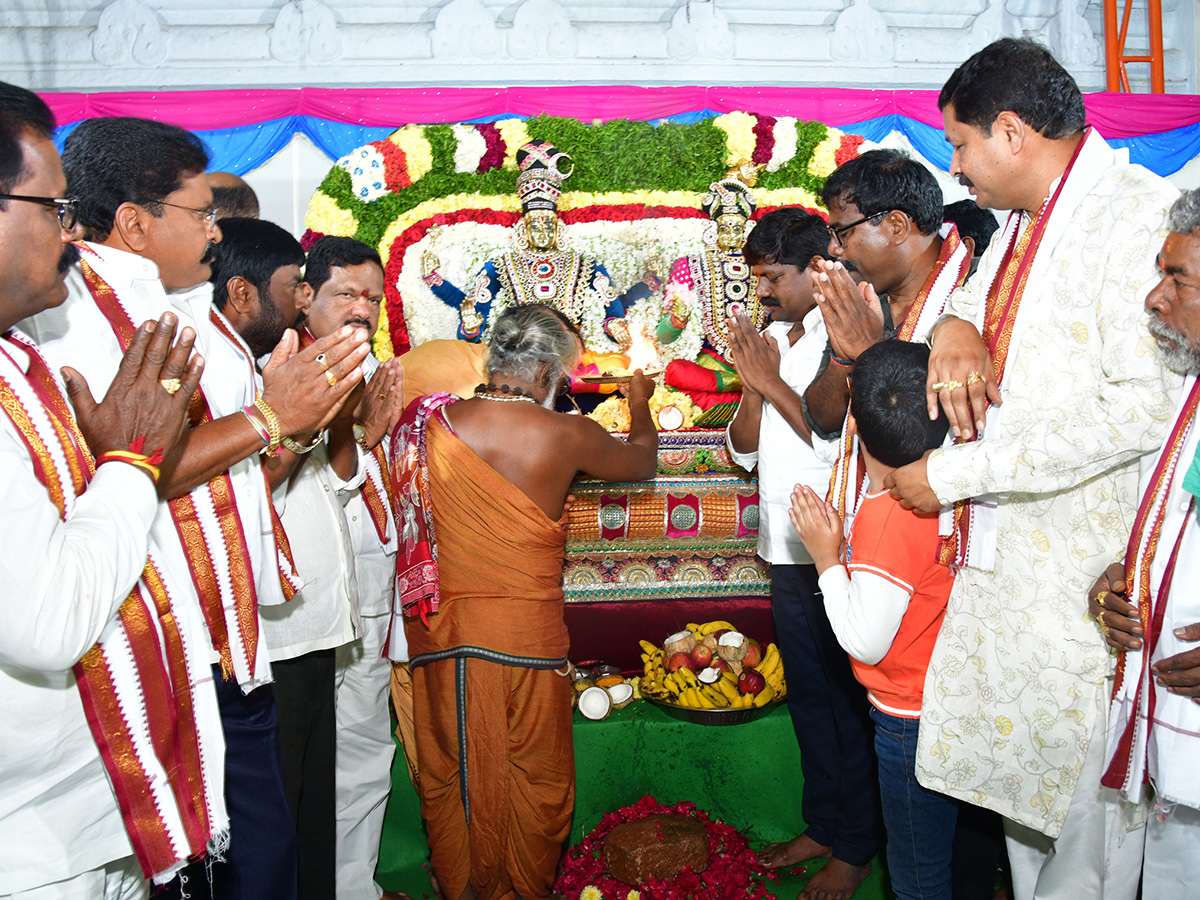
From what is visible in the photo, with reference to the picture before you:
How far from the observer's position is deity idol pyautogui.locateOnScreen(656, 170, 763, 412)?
16.4 feet

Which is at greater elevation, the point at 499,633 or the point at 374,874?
the point at 499,633

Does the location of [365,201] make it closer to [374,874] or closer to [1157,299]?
[374,874]

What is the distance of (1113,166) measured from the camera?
1781mm

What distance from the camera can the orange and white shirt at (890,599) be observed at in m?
1.83

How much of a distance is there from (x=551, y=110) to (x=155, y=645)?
485 cm

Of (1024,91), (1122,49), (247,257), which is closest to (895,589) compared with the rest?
(1024,91)

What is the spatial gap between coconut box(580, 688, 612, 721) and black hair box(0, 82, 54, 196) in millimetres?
2571

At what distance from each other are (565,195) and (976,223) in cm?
271

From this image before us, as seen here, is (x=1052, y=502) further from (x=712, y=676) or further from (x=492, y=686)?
(x=712, y=676)

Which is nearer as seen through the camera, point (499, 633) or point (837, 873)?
point (499, 633)

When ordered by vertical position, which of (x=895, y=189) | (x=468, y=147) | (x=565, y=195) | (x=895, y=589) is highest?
(x=468, y=147)

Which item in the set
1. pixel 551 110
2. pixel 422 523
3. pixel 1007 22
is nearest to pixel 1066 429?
pixel 422 523

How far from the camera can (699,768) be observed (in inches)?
129

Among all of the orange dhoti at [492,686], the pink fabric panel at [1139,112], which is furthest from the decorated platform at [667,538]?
the pink fabric panel at [1139,112]
